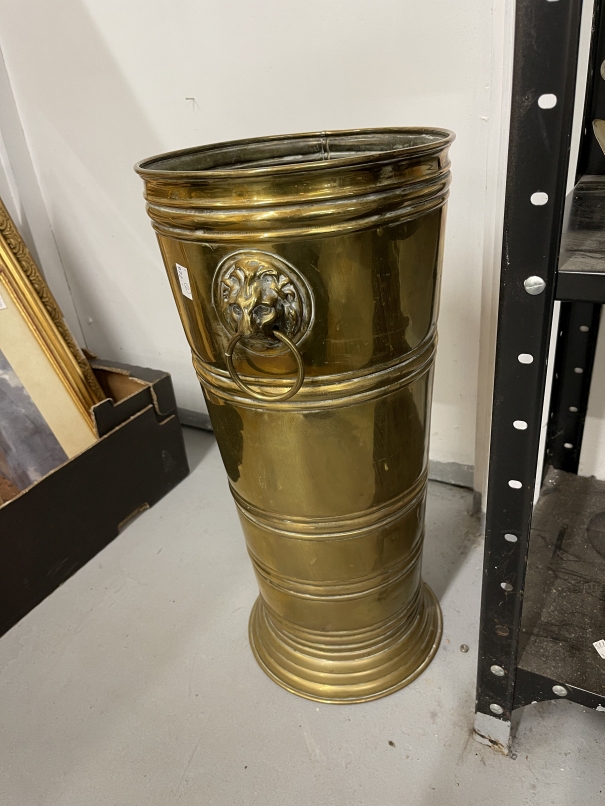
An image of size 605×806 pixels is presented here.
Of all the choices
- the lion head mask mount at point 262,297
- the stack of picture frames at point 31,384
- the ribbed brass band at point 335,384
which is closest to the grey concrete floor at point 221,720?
the stack of picture frames at point 31,384

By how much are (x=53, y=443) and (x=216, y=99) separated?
0.93 metres

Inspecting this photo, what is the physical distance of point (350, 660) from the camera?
1.08 meters

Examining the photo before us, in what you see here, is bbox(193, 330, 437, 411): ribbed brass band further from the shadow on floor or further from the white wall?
the shadow on floor

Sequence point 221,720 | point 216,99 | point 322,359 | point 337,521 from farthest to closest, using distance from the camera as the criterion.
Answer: point 216,99, point 221,720, point 337,521, point 322,359

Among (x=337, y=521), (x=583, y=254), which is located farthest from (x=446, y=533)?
(x=583, y=254)

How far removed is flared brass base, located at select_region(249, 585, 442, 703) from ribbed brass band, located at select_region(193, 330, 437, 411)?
1.66 feet

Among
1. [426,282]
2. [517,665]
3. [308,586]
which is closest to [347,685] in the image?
[308,586]

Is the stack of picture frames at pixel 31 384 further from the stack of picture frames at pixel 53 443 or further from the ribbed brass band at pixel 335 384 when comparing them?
the ribbed brass band at pixel 335 384

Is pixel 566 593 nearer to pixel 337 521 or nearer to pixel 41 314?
pixel 337 521

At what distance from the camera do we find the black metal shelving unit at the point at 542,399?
50 centimetres

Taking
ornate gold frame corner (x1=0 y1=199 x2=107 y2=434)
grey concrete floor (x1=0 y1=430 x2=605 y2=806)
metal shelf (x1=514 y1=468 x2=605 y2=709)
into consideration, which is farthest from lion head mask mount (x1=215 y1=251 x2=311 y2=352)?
ornate gold frame corner (x1=0 y1=199 x2=107 y2=434)

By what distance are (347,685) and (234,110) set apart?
4.17 feet

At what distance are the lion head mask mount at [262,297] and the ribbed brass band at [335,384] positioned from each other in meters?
0.08

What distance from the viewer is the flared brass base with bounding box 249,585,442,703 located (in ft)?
3.52
